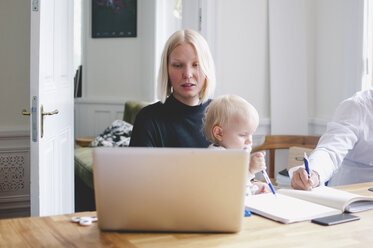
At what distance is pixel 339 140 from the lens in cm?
228

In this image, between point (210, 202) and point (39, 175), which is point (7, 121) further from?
point (210, 202)

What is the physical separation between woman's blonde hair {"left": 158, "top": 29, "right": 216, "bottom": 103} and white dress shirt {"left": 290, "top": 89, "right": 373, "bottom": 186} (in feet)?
1.94

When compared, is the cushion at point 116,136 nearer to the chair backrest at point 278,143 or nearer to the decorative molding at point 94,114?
the decorative molding at point 94,114

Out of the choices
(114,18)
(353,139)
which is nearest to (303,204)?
(353,139)

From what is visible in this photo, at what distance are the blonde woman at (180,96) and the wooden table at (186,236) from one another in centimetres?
66

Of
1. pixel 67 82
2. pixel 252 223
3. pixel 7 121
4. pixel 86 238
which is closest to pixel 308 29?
pixel 67 82

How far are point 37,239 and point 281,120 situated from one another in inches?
114

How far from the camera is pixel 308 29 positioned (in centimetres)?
390

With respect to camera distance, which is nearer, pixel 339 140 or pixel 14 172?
pixel 339 140

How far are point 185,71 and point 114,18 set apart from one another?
163 inches

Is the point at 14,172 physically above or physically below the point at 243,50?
below

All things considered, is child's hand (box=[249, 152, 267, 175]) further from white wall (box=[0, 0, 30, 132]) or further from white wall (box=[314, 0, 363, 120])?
white wall (box=[0, 0, 30, 132])

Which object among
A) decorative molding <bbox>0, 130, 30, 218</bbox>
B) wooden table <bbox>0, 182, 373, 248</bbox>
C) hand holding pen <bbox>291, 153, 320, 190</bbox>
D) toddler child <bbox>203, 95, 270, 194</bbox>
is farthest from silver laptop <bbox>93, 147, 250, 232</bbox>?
decorative molding <bbox>0, 130, 30, 218</bbox>

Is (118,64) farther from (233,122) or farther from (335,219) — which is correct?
(335,219)
